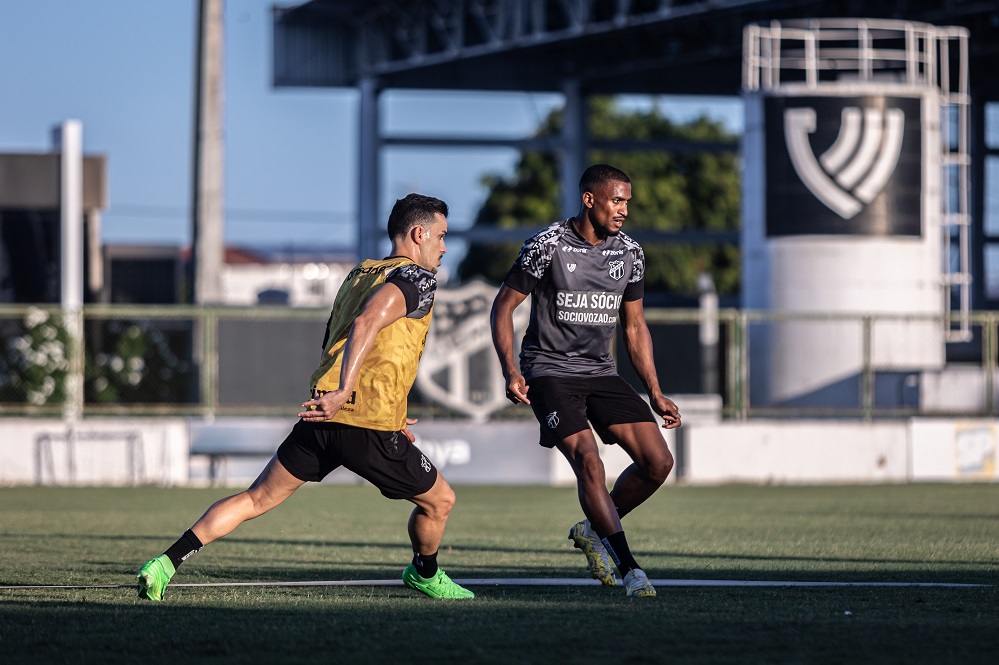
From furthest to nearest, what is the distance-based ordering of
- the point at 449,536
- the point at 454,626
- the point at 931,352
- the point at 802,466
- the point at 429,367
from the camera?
the point at 931,352, the point at 429,367, the point at 802,466, the point at 449,536, the point at 454,626

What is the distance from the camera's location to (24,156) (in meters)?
34.2

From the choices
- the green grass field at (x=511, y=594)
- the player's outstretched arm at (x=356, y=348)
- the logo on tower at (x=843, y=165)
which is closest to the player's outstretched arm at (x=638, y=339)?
the green grass field at (x=511, y=594)

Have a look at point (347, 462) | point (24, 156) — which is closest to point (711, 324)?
point (347, 462)

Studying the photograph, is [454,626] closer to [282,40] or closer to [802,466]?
[802,466]

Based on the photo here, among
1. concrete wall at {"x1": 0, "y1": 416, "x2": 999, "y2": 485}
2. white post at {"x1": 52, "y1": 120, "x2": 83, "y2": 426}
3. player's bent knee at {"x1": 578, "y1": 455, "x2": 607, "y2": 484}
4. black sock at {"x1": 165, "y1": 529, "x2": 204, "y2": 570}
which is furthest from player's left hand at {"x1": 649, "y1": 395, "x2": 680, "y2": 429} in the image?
white post at {"x1": 52, "y1": 120, "x2": 83, "y2": 426}

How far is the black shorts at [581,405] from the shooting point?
7.68m

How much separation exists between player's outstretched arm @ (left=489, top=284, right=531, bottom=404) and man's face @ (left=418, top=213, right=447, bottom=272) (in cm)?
68

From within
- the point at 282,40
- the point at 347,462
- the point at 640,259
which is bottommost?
the point at 347,462

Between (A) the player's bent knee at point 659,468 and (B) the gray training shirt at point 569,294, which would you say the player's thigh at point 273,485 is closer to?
(B) the gray training shirt at point 569,294

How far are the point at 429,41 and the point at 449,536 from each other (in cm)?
2962

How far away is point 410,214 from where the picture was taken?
6.98 meters

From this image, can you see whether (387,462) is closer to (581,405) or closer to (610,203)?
(581,405)

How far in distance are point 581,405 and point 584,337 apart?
0.34m

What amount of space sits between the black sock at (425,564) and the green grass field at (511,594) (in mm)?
111
